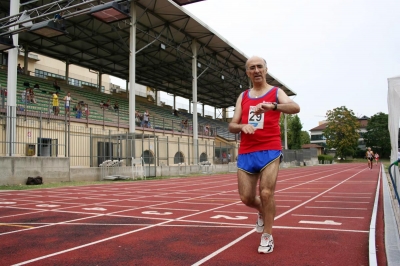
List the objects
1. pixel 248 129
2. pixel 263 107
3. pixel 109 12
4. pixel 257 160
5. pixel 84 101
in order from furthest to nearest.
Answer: pixel 84 101 → pixel 109 12 → pixel 257 160 → pixel 248 129 → pixel 263 107

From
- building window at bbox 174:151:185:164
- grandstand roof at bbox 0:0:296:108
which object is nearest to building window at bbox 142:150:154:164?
building window at bbox 174:151:185:164

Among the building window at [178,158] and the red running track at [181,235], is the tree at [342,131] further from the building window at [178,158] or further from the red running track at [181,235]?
the red running track at [181,235]

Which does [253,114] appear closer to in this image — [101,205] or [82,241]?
[82,241]

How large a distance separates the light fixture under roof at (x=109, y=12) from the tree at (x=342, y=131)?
6457 cm

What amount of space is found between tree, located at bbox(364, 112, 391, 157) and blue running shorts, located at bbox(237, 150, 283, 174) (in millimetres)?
83923

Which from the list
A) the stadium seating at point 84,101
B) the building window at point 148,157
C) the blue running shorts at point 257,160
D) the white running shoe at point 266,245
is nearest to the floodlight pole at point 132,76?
the building window at point 148,157

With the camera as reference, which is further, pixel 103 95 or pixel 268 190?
pixel 103 95

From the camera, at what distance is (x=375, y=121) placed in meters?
84.5

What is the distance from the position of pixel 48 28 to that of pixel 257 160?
10.9 m

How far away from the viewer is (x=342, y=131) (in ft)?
228

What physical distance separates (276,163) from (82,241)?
8.69 ft

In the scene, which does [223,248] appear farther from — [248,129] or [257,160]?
[248,129]

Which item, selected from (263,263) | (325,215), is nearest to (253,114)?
(263,263)


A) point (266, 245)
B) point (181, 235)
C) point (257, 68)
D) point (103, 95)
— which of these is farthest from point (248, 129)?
point (103, 95)
